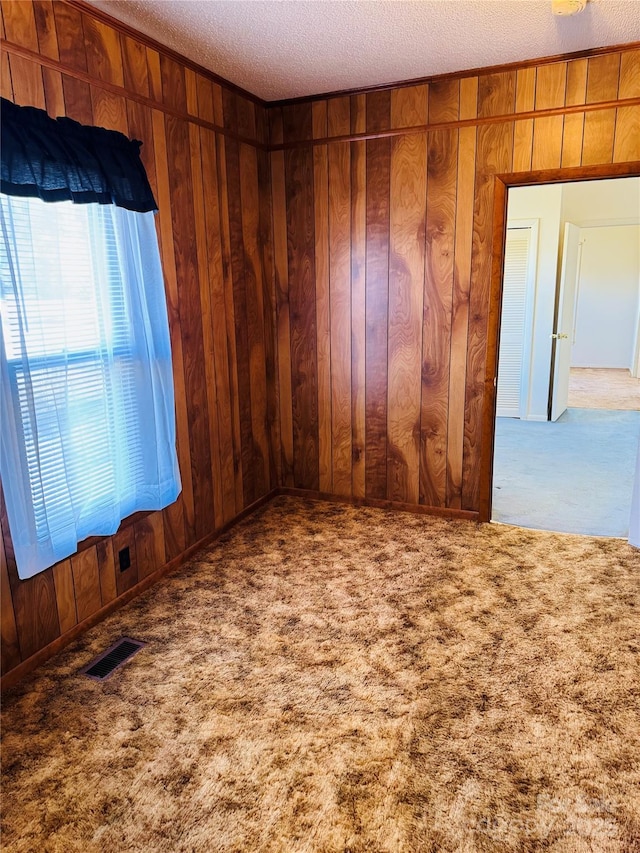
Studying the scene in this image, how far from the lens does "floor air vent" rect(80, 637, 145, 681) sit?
2.27m

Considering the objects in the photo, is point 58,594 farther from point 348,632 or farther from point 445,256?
point 445,256

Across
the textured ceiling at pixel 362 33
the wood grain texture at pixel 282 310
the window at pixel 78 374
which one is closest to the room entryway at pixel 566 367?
the wood grain texture at pixel 282 310

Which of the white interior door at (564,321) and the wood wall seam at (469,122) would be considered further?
the white interior door at (564,321)

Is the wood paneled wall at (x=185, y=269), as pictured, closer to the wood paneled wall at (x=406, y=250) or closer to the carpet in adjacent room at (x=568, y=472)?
the wood paneled wall at (x=406, y=250)

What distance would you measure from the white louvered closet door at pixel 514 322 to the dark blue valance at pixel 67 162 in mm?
4480

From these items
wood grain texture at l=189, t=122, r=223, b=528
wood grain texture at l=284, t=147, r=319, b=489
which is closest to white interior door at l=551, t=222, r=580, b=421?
wood grain texture at l=284, t=147, r=319, b=489

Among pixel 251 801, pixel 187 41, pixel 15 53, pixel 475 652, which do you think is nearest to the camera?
pixel 251 801

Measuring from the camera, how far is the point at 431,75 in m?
3.23

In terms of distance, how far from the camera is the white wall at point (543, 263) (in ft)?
19.5

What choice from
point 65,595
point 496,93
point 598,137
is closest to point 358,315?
point 496,93

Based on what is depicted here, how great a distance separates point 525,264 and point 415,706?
208 inches

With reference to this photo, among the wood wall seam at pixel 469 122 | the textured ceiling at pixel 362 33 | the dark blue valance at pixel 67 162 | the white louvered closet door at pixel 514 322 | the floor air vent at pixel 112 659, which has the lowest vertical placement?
the floor air vent at pixel 112 659

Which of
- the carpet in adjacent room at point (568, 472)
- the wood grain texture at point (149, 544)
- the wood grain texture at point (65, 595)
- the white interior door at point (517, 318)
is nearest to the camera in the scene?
the wood grain texture at point (65, 595)

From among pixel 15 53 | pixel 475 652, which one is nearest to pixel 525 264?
pixel 475 652
